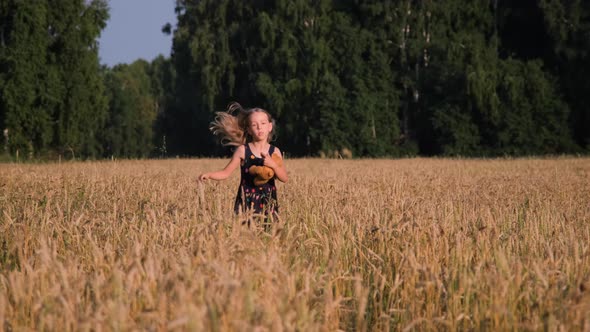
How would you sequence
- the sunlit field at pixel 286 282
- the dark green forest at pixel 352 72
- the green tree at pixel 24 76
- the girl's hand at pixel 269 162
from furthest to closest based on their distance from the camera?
the dark green forest at pixel 352 72
the green tree at pixel 24 76
the girl's hand at pixel 269 162
the sunlit field at pixel 286 282

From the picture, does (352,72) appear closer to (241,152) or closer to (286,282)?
(241,152)

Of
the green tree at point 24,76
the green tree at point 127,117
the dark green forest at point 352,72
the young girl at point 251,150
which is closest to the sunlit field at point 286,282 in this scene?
the young girl at point 251,150

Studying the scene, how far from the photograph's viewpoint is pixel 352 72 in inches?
1470

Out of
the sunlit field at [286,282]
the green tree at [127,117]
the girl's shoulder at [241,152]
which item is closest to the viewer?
the sunlit field at [286,282]

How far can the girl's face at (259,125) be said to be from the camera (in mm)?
Answer: 6219

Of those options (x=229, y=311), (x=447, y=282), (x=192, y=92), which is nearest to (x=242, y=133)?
(x=447, y=282)

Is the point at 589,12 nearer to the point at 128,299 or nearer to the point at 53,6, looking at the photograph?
the point at 53,6

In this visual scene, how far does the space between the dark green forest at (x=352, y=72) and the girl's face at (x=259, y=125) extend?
2682 centimetres

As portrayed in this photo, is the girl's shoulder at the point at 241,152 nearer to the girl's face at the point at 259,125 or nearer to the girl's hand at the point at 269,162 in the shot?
the girl's face at the point at 259,125

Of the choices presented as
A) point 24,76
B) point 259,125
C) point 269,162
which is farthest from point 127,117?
point 269,162

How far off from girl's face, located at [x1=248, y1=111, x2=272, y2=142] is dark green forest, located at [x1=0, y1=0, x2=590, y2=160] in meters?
26.8

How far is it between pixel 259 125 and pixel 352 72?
3174cm

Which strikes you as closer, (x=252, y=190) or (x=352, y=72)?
(x=252, y=190)

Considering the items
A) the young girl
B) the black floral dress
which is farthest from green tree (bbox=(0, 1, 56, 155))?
the black floral dress
